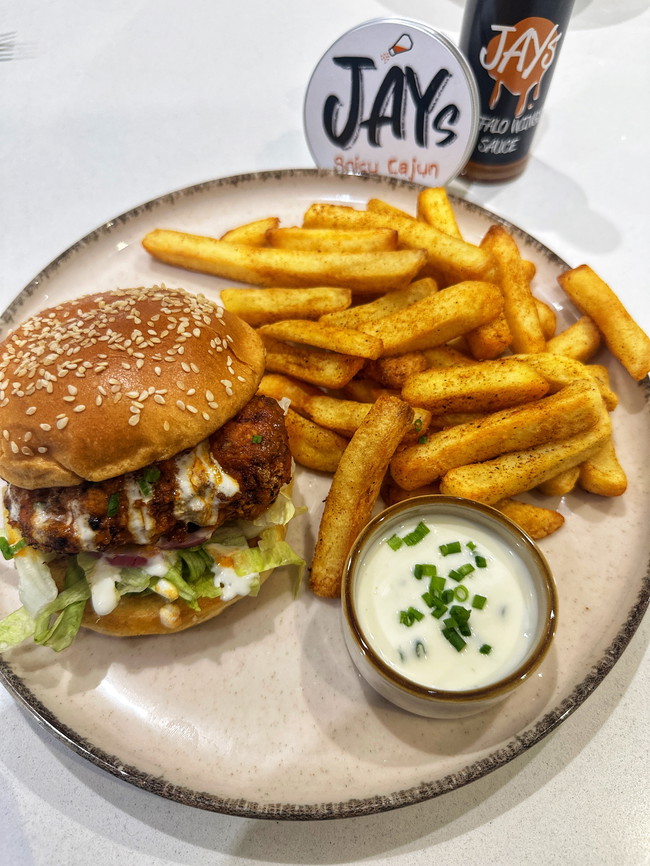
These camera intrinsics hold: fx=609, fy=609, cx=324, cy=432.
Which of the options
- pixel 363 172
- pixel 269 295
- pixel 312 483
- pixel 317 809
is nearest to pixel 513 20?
pixel 363 172

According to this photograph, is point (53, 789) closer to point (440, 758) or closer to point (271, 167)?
point (440, 758)

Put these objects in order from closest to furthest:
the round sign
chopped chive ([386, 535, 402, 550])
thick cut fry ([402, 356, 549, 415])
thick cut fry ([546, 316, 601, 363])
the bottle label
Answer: chopped chive ([386, 535, 402, 550]), thick cut fry ([402, 356, 549, 415]), thick cut fry ([546, 316, 601, 363]), the bottle label, the round sign

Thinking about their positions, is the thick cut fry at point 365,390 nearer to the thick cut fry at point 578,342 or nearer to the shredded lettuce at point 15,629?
the thick cut fry at point 578,342

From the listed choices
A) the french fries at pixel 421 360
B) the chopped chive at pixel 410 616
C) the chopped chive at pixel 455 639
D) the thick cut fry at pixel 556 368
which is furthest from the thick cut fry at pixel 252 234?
the chopped chive at pixel 455 639

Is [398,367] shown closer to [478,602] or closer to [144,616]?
[478,602]

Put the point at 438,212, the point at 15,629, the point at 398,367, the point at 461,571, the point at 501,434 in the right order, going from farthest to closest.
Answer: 1. the point at 438,212
2. the point at 398,367
3. the point at 501,434
4. the point at 15,629
5. the point at 461,571

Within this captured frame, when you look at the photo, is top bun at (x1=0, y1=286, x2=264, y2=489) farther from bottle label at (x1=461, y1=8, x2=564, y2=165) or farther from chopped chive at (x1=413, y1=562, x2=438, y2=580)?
bottle label at (x1=461, y1=8, x2=564, y2=165)

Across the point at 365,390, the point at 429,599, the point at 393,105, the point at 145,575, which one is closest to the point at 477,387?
the point at 365,390

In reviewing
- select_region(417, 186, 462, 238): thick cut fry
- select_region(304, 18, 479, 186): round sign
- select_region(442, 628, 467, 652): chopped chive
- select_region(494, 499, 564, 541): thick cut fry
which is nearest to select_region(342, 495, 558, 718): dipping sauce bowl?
select_region(442, 628, 467, 652): chopped chive
